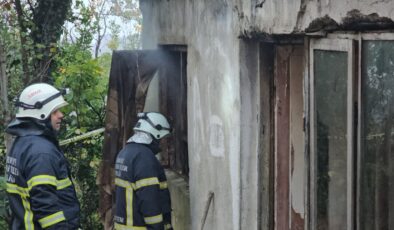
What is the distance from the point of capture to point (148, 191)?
18.8 feet

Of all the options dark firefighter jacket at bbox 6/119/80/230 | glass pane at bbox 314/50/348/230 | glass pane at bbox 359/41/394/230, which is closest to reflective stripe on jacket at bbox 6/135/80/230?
dark firefighter jacket at bbox 6/119/80/230

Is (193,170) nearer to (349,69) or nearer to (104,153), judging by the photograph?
(104,153)

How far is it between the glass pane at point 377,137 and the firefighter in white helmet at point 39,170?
2.33 m

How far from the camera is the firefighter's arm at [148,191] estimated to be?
573 centimetres

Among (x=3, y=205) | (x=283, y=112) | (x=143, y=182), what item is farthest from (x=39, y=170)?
(x=3, y=205)

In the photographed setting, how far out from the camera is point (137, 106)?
7164 millimetres

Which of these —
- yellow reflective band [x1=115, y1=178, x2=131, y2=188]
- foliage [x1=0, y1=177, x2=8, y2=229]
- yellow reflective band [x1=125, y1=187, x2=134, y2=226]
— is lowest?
foliage [x1=0, y1=177, x2=8, y2=229]

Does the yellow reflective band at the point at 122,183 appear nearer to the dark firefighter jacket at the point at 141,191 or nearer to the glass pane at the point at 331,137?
the dark firefighter jacket at the point at 141,191

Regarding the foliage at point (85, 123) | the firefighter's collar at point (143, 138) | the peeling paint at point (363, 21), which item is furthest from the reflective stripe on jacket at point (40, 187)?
the foliage at point (85, 123)

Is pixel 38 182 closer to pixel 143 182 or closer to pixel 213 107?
pixel 143 182

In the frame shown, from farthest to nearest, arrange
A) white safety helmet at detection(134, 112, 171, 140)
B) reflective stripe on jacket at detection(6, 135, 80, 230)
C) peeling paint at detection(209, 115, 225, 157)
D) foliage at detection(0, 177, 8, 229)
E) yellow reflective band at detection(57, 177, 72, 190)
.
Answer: foliage at detection(0, 177, 8, 229) < white safety helmet at detection(134, 112, 171, 140) < peeling paint at detection(209, 115, 225, 157) < yellow reflective band at detection(57, 177, 72, 190) < reflective stripe on jacket at detection(6, 135, 80, 230)

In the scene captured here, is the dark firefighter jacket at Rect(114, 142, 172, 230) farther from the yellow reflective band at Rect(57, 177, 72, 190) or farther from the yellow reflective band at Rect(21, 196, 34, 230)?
the yellow reflective band at Rect(21, 196, 34, 230)

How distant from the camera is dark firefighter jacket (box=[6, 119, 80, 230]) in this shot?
4680mm

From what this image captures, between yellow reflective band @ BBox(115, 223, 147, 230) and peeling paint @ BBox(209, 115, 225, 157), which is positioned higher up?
peeling paint @ BBox(209, 115, 225, 157)
